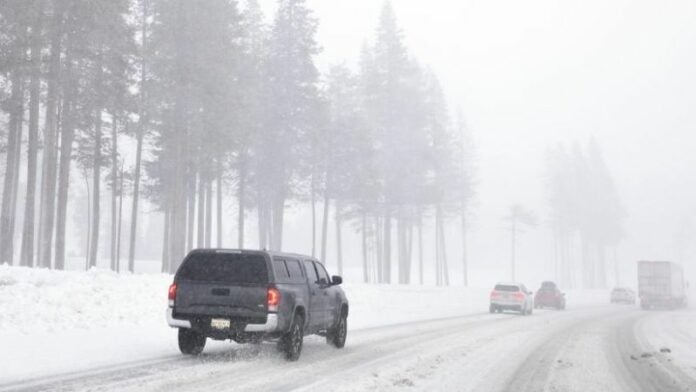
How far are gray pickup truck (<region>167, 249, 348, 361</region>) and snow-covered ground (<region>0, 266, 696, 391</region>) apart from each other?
0.48 meters

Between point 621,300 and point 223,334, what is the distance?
170 ft

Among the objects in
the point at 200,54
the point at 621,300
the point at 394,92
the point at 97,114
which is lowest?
the point at 621,300

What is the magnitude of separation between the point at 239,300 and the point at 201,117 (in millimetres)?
20681

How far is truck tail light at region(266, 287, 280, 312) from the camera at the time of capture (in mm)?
11250

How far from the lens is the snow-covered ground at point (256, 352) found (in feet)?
30.8

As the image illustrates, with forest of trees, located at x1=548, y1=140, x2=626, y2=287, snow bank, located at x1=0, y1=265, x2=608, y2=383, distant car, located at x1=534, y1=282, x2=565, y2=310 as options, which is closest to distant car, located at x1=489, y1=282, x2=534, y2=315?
→ distant car, located at x1=534, y1=282, x2=565, y2=310

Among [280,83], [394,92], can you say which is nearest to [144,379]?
[280,83]

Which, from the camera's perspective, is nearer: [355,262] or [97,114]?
[97,114]

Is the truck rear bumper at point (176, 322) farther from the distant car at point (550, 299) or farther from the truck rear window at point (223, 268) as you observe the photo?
the distant car at point (550, 299)

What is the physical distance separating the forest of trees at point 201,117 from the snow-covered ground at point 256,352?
7.68 meters

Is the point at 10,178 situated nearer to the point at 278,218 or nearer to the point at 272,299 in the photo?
the point at 278,218

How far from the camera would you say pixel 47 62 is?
22.7m

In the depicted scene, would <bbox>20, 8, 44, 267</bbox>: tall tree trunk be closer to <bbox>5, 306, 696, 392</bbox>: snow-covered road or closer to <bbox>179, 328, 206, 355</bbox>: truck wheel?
<bbox>5, 306, 696, 392</bbox>: snow-covered road

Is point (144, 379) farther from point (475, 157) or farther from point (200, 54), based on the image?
point (475, 157)
